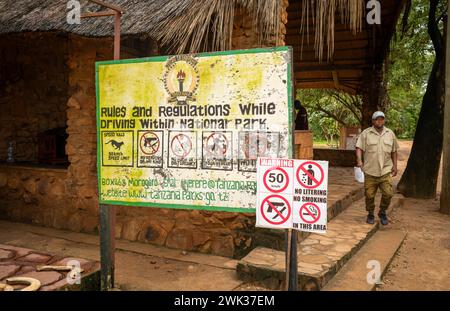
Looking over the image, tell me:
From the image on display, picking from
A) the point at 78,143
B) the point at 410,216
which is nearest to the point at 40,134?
the point at 78,143

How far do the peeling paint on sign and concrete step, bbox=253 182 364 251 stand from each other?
122 centimetres

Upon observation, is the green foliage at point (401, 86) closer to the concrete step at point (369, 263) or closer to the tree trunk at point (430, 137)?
the tree trunk at point (430, 137)

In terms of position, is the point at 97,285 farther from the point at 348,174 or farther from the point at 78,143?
the point at 348,174

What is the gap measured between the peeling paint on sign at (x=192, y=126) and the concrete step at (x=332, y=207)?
4.01 feet

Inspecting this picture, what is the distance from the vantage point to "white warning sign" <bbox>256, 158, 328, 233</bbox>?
2.53 meters

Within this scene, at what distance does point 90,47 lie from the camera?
5.24 meters

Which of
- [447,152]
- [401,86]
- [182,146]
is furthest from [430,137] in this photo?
[401,86]

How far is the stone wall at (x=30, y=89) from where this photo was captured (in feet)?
21.6

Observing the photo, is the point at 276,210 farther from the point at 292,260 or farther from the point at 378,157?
the point at 378,157

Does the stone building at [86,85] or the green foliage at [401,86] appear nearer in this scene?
the stone building at [86,85]

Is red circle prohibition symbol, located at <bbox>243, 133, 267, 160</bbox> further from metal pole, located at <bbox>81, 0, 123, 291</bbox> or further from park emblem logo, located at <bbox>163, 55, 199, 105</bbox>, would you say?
metal pole, located at <bbox>81, 0, 123, 291</bbox>

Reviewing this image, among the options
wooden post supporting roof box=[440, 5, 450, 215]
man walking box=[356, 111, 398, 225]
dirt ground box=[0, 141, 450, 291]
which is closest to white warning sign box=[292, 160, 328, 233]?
dirt ground box=[0, 141, 450, 291]

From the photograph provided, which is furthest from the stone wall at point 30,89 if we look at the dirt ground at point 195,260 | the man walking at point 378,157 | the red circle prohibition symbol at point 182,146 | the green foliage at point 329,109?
the green foliage at point 329,109
